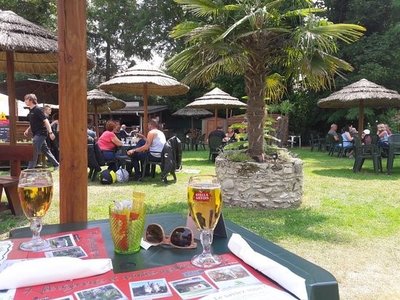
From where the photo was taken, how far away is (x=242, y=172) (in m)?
5.37

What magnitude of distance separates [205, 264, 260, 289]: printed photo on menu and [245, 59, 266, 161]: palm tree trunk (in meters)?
4.71

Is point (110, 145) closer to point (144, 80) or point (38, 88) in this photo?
point (144, 80)

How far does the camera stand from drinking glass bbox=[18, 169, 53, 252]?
3.52ft

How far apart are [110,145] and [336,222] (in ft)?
15.8

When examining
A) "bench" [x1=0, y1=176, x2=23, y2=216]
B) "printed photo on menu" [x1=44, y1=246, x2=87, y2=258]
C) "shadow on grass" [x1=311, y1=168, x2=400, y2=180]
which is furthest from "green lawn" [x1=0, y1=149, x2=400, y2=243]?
"printed photo on menu" [x1=44, y1=246, x2=87, y2=258]

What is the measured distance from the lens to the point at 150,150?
7504 millimetres

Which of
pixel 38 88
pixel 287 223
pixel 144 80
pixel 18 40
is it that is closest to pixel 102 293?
pixel 287 223

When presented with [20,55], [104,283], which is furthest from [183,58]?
[104,283]

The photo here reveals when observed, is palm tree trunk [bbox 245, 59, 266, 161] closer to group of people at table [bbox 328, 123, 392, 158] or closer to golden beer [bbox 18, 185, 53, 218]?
golden beer [bbox 18, 185, 53, 218]

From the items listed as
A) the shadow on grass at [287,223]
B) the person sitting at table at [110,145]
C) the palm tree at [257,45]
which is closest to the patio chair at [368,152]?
the palm tree at [257,45]

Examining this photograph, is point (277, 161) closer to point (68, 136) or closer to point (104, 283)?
Answer: point (68, 136)

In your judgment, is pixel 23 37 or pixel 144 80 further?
A: pixel 144 80

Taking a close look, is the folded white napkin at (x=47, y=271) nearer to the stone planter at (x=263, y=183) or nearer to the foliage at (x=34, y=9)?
the stone planter at (x=263, y=183)

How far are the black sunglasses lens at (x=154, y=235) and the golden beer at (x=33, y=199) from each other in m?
0.31
